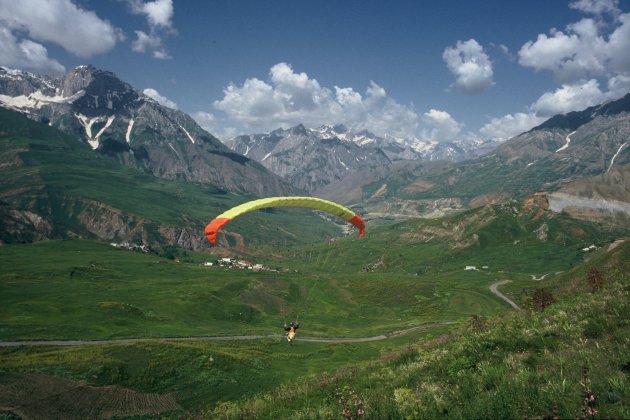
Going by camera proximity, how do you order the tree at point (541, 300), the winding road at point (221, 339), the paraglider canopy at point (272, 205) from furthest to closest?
the winding road at point (221, 339), the paraglider canopy at point (272, 205), the tree at point (541, 300)

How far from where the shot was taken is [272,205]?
111ft

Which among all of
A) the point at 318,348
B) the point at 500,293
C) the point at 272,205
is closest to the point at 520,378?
the point at 272,205

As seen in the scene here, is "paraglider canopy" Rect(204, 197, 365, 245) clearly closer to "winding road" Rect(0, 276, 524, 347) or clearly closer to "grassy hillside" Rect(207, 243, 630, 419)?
"grassy hillside" Rect(207, 243, 630, 419)

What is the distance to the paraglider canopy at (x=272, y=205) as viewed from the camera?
30.4 m

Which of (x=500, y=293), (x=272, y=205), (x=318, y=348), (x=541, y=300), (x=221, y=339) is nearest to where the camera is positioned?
(x=541, y=300)

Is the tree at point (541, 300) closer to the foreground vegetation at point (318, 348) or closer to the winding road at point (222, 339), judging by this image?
the foreground vegetation at point (318, 348)

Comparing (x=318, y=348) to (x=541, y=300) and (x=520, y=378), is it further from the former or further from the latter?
(x=520, y=378)

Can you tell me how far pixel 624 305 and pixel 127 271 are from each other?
194 meters

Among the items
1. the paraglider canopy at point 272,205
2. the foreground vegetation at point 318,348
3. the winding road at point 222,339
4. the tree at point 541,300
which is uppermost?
the paraglider canopy at point 272,205

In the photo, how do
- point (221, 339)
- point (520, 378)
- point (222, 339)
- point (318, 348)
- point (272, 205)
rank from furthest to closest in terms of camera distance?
point (222, 339)
point (221, 339)
point (318, 348)
point (272, 205)
point (520, 378)

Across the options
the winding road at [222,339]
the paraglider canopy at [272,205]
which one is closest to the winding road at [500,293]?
the winding road at [222,339]

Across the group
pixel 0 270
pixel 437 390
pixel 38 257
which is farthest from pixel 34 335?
pixel 38 257

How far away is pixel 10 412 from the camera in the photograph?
26.8 metres

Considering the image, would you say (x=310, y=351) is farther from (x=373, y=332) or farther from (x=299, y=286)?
(x=299, y=286)
